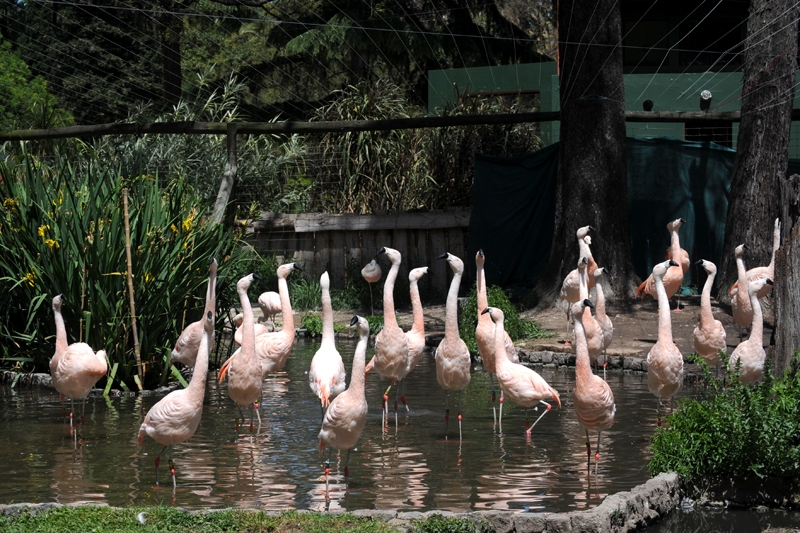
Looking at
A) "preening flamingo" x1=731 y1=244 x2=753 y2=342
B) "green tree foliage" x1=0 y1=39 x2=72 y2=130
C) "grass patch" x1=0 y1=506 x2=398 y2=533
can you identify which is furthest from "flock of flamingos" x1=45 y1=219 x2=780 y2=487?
"green tree foliage" x1=0 y1=39 x2=72 y2=130

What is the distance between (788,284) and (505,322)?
5858 mm

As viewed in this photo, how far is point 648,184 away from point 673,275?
3809 mm

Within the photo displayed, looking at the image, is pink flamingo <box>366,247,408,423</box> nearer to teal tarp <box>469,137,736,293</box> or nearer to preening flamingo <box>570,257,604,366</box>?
preening flamingo <box>570,257,604,366</box>

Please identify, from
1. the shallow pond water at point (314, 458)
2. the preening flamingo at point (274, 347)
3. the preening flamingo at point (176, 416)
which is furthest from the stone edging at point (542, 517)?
the preening flamingo at point (274, 347)

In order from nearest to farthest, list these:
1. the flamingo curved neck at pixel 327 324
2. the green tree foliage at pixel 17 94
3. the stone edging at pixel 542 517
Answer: the stone edging at pixel 542 517, the flamingo curved neck at pixel 327 324, the green tree foliage at pixel 17 94

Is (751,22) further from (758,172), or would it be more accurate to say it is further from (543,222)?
(543,222)

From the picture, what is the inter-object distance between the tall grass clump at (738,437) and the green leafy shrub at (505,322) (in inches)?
240

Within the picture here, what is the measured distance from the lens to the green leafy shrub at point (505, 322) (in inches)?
499

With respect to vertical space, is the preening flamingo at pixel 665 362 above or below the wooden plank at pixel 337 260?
below

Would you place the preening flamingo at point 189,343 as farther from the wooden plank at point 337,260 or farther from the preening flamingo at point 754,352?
the wooden plank at point 337,260

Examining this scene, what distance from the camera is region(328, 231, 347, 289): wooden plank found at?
57.7 feet

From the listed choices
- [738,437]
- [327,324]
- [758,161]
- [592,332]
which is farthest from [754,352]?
[758,161]

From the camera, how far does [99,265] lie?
991 centimetres

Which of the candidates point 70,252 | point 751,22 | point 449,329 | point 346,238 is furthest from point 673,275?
point 70,252
